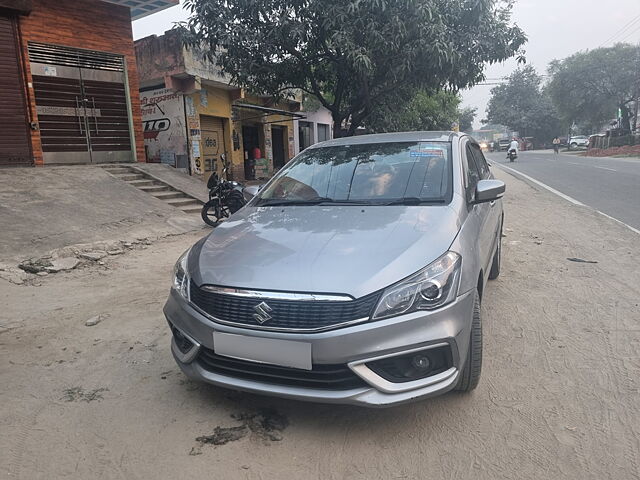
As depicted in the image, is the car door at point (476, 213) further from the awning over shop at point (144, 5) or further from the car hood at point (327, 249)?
the awning over shop at point (144, 5)

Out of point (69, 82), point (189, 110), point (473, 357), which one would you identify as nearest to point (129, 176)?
point (69, 82)

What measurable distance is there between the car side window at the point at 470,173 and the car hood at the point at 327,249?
481 mm

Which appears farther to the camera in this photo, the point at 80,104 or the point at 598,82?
the point at 598,82

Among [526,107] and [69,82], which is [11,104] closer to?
[69,82]

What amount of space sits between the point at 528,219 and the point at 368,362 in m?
7.45

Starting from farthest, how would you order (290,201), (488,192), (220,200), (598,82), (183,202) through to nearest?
(598,82) → (183,202) → (220,200) → (290,201) → (488,192)

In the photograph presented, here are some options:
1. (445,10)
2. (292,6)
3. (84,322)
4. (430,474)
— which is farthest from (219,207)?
(430,474)

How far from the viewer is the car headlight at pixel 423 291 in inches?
82.3

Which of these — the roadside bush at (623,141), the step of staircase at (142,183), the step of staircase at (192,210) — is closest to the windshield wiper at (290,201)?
the step of staircase at (192,210)

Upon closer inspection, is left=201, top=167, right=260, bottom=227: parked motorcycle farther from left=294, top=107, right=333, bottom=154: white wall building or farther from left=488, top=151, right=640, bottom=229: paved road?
left=294, top=107, right=333, bottom=154: white wall building

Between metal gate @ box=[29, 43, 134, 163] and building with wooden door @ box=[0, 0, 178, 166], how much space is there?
0.02 meters

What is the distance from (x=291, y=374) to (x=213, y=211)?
707 cm

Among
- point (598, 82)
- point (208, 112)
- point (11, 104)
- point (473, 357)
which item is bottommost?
point (473, 357)

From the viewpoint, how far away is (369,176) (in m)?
3.30
